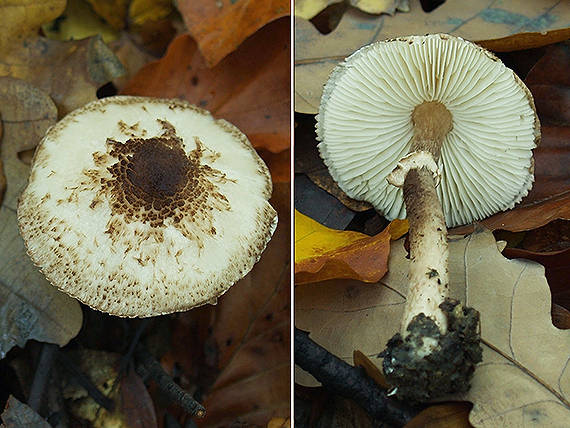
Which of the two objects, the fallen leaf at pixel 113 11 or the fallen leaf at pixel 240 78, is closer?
the fallen leaf at pixel 240 78

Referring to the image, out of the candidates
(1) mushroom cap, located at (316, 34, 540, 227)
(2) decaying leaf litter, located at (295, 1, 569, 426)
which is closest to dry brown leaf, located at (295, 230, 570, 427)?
(2) decaying leaf litter, located at (295, 1, 569, 426)

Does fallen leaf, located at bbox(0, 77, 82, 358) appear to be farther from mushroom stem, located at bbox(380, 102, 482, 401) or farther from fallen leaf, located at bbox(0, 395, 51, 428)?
mushroom stem, located at bbox(380, 102, 482, 401)

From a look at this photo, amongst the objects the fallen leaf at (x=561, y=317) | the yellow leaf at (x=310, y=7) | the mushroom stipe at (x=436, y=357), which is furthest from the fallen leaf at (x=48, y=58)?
the fallen leaf at (x=561, y=317)

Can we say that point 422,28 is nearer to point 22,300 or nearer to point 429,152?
point 429,152

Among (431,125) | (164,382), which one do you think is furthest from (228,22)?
(164,382)

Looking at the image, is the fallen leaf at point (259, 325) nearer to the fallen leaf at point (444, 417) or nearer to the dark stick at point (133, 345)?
the dark stick at point (133, 345)

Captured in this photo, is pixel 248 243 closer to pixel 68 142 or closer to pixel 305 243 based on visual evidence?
pixel 305 243
